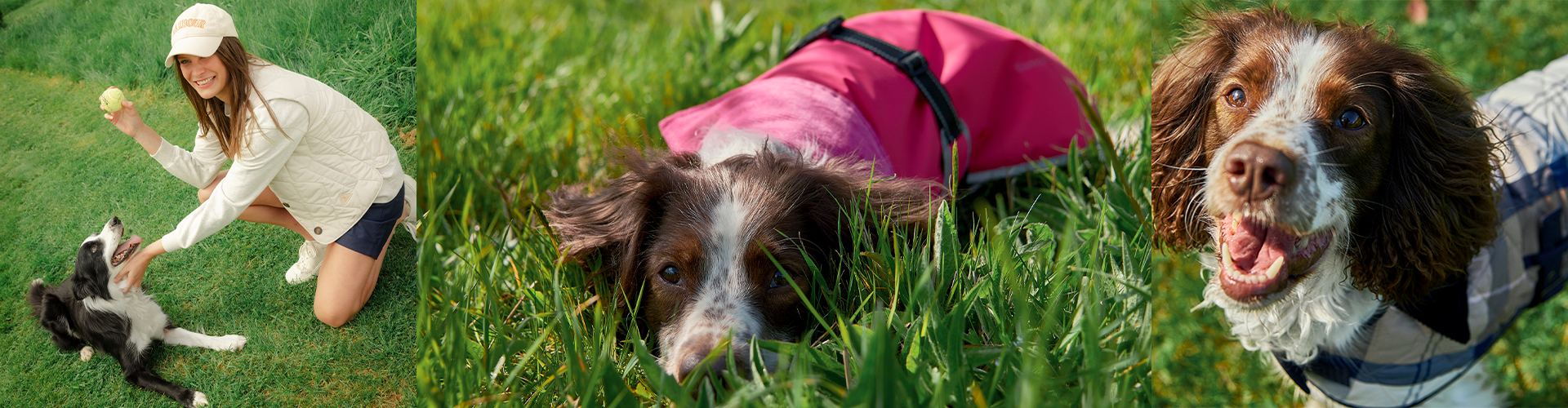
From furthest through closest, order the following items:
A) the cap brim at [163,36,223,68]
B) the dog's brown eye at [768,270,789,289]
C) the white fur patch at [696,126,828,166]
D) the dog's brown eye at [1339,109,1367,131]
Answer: the white fur patch at [696,126,828,166] → the dog's brown eye at [768,270,789,289] → the cap brim at [163,36,223,68] → the dog's brown eye at [1339,109,1367,131]

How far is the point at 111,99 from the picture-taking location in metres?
1.89

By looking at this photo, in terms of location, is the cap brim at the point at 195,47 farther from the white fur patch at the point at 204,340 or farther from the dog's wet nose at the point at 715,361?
the dog's wet nose at the point at 715,361

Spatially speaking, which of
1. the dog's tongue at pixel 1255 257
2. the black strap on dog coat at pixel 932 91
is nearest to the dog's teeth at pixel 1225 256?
the dog's tongue at pixel 1255 257

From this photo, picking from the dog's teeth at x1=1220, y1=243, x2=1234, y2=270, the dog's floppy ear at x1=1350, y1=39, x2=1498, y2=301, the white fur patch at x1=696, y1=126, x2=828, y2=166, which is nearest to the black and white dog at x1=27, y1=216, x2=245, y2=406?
the white fur patch at x1=696, y1=126, x2=828, y2=166

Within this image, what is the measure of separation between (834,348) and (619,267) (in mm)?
696

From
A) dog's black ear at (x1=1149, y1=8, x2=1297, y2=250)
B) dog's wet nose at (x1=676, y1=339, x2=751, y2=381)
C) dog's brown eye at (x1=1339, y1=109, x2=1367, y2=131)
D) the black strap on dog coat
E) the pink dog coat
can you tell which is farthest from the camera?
the black strap on dog coat

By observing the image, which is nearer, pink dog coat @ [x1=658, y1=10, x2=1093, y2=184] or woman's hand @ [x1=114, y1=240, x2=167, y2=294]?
woman's hand @ [x1=114, y1=240, x2=167, y2=294]

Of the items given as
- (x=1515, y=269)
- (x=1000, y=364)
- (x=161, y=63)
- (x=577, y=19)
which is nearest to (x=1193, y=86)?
(x=1000, y=364)

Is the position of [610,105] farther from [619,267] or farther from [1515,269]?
[1515,269]

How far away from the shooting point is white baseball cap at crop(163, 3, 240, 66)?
6.08 ft

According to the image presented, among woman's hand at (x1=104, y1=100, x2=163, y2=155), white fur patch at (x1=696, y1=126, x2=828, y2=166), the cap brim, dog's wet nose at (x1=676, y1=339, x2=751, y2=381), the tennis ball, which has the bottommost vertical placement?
dog's wet nose at (x1=676, y1=339, x2=751, y2=381)

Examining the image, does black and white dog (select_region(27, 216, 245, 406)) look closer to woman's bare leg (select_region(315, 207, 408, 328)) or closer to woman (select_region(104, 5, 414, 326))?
woman (select_region(104, 5, 414, 326))

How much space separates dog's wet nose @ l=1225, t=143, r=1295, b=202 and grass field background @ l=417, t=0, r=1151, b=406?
10.9 inches

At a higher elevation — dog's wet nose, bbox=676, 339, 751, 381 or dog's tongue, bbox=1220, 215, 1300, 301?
dog's tongue, bbox=1220, 215, 1300, 301
